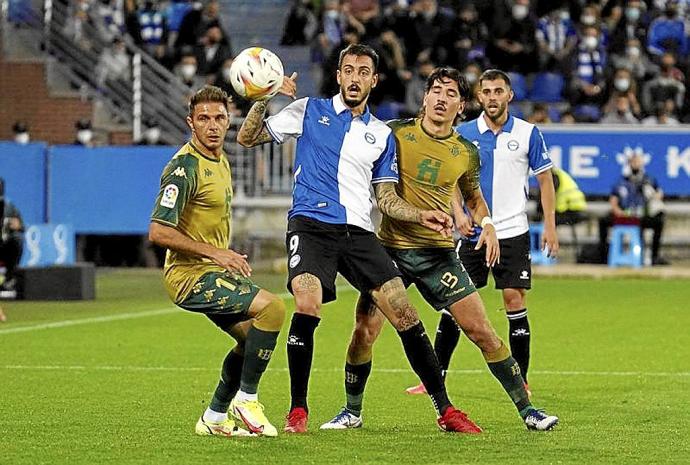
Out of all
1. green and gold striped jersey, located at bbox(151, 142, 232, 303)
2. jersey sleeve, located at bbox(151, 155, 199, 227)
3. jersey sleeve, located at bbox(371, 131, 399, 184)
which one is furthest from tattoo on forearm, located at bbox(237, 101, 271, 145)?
jersey sleeve, located at bbox(371, 131, 399, 184)

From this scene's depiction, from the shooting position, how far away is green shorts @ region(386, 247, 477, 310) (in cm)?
963

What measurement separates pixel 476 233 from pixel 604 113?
16312 mm

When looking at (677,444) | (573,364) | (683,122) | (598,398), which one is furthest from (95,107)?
(677,444)

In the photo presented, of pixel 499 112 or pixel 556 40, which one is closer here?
pixel 499 112

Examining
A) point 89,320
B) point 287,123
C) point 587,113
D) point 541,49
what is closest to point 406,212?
point 287,123

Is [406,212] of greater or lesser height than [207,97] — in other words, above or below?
below

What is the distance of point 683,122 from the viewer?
2730 cm

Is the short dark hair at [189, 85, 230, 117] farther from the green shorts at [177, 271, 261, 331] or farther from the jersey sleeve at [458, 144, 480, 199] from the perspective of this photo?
the jersey sleeve at [458, 144, 480, 199]

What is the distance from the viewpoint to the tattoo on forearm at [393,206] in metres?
9.35

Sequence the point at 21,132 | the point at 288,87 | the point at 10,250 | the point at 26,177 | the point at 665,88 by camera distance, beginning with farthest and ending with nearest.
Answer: the point at 21,132
the point at 665,88
the point at 26,177
the point at 10,250
the point at 288,87

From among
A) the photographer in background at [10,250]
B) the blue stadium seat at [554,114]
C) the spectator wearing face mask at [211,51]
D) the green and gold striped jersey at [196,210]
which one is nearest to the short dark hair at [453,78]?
the green and gold striped jersey at [196,210]

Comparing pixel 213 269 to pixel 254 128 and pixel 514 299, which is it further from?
pixel 514 299

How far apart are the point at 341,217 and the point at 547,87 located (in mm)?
19131

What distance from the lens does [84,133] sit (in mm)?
27156
